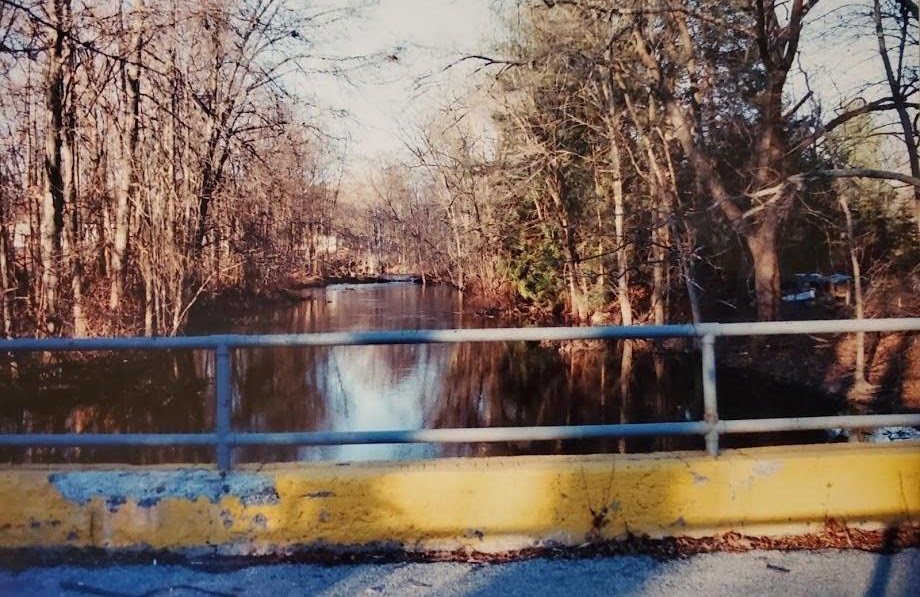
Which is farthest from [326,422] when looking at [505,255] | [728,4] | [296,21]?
[505,255]

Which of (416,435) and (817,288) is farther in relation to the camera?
(817,288)

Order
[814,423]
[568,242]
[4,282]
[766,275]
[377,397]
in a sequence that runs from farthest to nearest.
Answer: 1. [568,242]
2. [766,275]
3. [4,282]
4. [377,397]
5. [814,423]

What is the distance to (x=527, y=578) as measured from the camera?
11.5 feet

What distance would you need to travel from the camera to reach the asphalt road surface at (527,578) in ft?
11.1

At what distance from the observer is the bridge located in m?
3.71

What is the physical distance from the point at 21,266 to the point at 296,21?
8.98 meters

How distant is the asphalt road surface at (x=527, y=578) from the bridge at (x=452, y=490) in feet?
0.50

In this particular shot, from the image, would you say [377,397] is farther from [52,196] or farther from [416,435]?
[416,435]

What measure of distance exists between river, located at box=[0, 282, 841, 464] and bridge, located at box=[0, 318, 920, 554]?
828cm

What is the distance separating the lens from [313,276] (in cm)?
6838

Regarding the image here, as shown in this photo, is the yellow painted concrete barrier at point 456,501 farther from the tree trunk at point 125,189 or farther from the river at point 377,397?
the tree trunk at point 125,189

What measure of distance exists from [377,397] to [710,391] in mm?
14574

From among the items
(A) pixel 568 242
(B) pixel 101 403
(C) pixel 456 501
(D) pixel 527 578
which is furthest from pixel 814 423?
Result: (A) pixel 568 242

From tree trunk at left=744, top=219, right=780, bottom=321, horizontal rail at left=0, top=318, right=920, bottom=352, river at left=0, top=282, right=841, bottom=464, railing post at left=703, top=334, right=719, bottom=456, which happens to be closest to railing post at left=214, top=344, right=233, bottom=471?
horizontal rail at left=0, top=318, right=920, bottom=352
